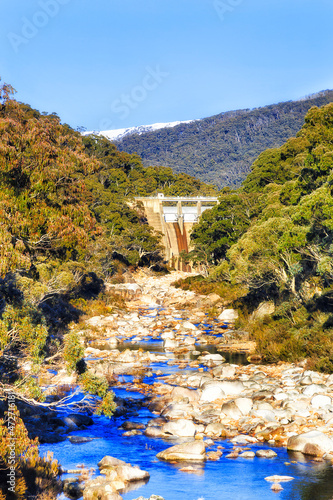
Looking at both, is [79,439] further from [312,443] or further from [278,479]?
[312,443]

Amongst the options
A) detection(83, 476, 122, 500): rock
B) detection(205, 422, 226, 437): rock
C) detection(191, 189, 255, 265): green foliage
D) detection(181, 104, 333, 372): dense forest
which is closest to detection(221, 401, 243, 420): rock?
detection(205, 422, 226, 437): rock

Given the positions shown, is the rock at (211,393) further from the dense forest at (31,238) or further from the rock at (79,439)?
the dense forest at (31,238)

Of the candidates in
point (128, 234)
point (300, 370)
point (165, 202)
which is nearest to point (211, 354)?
point (300, 370)

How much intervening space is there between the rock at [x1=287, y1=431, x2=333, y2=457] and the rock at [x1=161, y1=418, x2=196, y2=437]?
116 inches

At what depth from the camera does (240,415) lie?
1695 centimetres

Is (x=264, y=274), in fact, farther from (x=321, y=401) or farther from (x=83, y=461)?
(x=83, y=461)

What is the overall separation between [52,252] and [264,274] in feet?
73.1

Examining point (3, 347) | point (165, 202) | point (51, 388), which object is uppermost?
point (165, 202)

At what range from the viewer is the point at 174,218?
8788cm

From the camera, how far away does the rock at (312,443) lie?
13617mm

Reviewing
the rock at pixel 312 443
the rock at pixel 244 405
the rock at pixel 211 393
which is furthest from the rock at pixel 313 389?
the rock at pixel 312 443

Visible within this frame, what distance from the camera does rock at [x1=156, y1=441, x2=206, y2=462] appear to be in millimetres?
13586

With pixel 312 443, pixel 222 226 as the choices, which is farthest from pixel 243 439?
pixel 222 226

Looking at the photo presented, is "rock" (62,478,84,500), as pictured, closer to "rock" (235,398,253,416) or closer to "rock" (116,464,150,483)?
"rock" (116,464,150,483)
